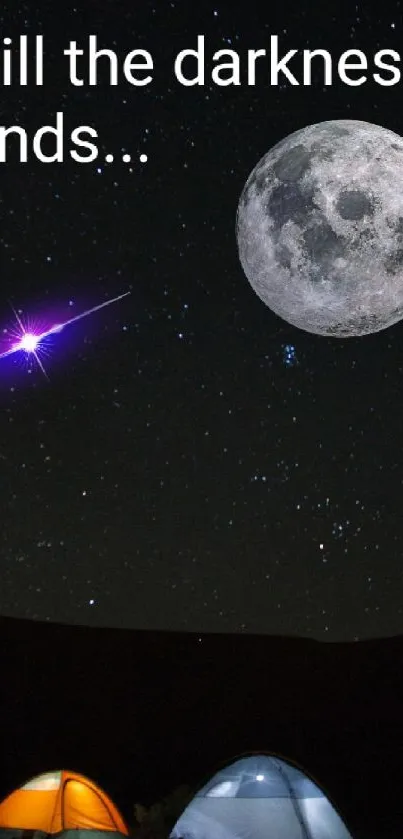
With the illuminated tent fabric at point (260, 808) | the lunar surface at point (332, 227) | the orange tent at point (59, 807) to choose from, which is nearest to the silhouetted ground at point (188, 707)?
the orange tent at point (59, 807)

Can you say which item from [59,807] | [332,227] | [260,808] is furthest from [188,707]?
[332,227]

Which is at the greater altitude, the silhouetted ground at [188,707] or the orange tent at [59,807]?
the silhouetted ground at [188,707]

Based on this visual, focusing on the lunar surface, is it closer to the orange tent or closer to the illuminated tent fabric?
the illuminated tent fabric

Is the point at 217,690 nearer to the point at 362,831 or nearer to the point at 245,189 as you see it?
the point at 362,831

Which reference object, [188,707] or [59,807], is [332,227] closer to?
[59,807]

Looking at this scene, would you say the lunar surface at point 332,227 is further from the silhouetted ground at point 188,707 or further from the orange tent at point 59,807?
the silhouetted ground at point 188,707

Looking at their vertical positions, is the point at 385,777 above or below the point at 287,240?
below

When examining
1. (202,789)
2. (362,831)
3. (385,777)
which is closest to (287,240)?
(202,789)
